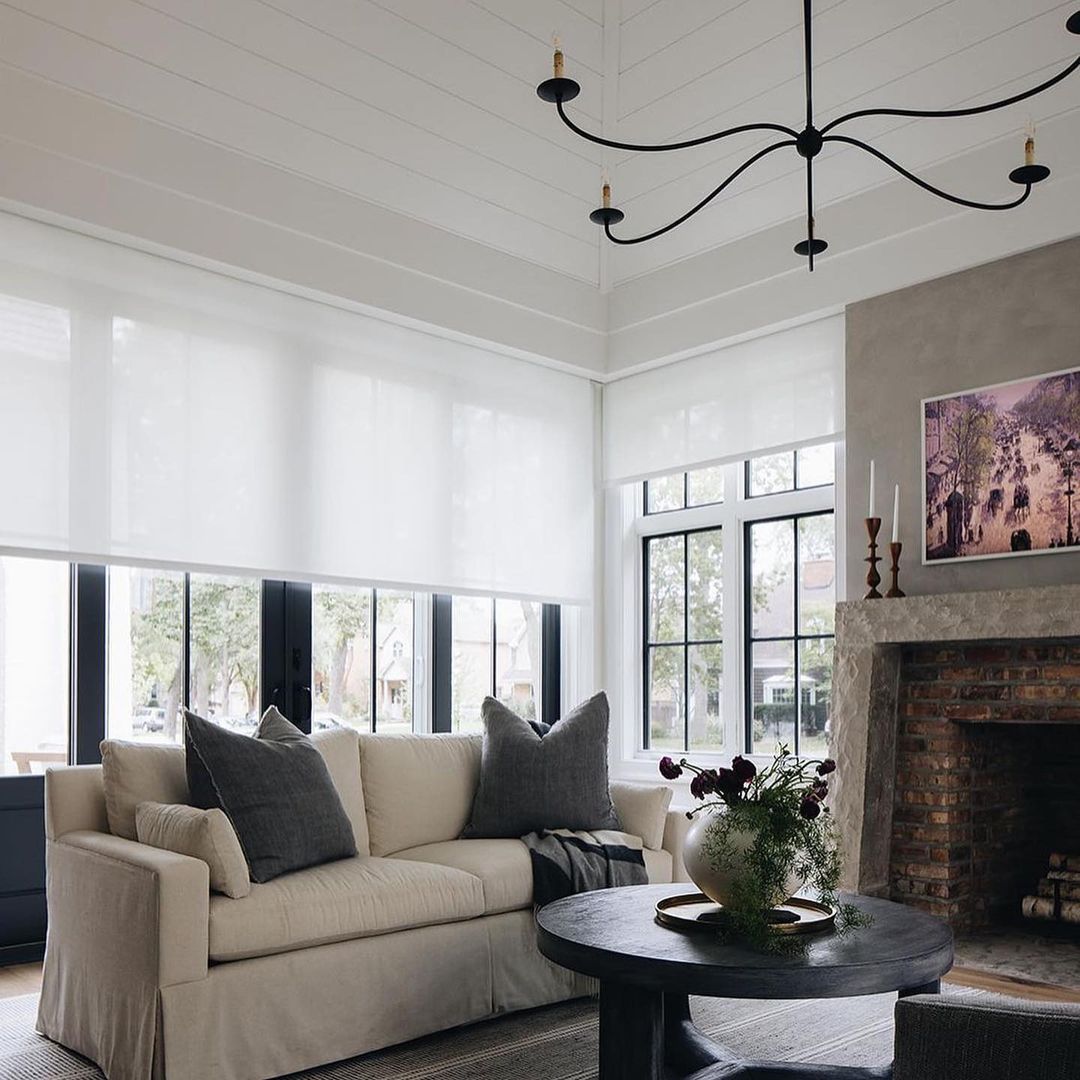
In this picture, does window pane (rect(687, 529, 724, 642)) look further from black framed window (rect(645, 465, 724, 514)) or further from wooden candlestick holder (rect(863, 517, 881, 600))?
wooden candlestick holder (rect(863, 517, 881, 600))

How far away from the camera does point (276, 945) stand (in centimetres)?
296

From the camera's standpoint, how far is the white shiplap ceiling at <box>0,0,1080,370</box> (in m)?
4.01

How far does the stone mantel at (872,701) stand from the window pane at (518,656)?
1761 millimetres

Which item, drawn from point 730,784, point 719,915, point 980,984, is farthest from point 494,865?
point 980,984

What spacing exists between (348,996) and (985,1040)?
6.81 feet

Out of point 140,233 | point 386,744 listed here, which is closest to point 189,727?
point 386,744

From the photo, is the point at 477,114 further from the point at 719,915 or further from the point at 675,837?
the point at 719,915

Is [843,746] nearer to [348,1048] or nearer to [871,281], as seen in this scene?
[871,281]

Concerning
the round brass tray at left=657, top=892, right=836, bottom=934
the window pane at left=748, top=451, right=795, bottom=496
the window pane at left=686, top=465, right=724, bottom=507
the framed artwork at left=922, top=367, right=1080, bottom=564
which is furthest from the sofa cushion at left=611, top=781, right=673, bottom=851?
the window pane at left=686, top=465, right=724, bottom=507

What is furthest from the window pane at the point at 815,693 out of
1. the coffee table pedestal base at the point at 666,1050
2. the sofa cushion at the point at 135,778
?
the sofa cushion at the point at 135,778

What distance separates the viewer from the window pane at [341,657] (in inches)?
195

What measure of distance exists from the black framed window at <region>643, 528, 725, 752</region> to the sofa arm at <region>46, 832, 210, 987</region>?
316cm

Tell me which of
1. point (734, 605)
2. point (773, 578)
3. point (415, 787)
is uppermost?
point (773, 578)

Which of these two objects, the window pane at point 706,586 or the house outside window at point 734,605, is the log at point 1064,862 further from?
the window pane at point 706,586
